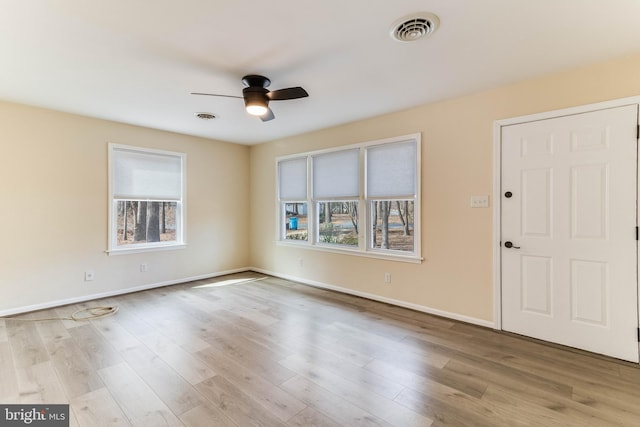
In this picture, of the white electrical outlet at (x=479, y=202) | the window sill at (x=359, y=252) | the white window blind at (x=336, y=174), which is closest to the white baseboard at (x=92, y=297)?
the window sill at (x=359, y=252)

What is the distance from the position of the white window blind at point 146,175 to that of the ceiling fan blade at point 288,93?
3.00 metres

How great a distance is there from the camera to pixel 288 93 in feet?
8.94

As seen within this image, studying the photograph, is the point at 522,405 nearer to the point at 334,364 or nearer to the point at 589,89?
the point at 334,364

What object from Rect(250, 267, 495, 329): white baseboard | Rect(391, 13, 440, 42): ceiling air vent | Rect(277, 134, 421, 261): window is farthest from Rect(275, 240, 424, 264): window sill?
Rect(391, 13, 440, 42): ceiling air vent

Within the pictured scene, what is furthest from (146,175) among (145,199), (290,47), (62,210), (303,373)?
(303,373)

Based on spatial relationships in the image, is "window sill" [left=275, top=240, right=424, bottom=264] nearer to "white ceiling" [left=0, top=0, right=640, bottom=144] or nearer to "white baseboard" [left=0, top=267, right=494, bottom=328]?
"white baseboard" [left=0, top=267, right=494, bottom=328]

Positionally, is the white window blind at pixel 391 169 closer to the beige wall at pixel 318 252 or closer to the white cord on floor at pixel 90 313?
the beige wall at pixel 318 252

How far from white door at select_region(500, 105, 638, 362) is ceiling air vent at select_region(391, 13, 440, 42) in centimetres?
160

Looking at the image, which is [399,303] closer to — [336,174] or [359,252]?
[359,252]

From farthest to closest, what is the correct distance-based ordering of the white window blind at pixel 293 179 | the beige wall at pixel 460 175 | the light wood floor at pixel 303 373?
the white window blind at pixel 293 179
the beige wall at pixel 460 175
the light wood floor at pixel 303 373

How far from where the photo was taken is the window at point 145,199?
4.45m

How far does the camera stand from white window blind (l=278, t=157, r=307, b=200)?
17.1ft

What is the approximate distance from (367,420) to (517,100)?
325 centimetres

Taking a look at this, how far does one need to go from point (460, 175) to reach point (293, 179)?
9.40 ft
